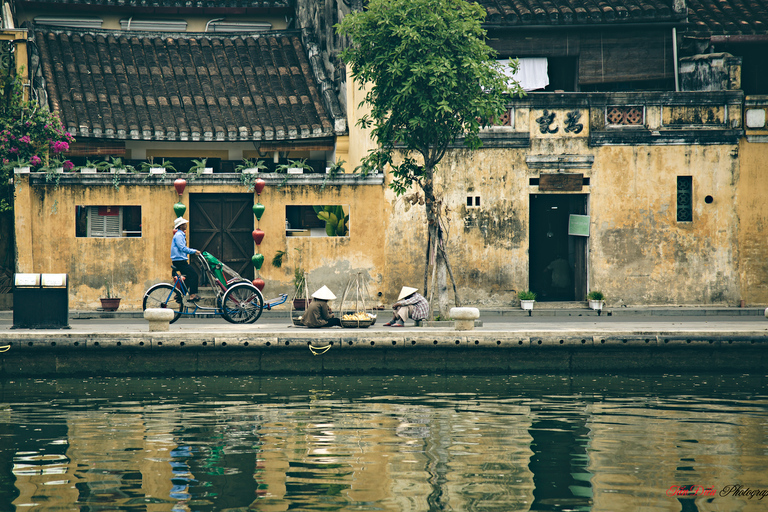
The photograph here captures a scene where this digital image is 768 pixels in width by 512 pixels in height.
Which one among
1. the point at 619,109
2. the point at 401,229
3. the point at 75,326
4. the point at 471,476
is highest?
the point at 619,109

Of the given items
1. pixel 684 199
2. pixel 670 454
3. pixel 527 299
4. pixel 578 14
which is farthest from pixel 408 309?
pixel 578 14

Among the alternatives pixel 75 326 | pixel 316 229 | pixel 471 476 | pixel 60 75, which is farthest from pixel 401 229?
pixel 471 476

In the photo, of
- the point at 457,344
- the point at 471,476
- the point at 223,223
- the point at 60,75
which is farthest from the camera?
the point at 60,75

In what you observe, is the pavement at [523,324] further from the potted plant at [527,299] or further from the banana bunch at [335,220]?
the banana bunch at [335,220]

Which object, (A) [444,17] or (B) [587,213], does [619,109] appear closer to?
(B) [587,213]

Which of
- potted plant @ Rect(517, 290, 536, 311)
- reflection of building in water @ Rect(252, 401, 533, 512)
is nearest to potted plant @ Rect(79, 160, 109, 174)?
reflection of building in water @ Rect(252, 401, 533, 512)

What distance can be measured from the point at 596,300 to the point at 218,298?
27.7ft

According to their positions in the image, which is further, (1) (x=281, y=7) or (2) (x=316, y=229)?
(1) (x=281, y=7)

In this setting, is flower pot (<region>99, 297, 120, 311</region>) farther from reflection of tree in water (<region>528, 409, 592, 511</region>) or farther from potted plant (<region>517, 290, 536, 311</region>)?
reflection of tree in water (<region>528, 409, 592, 511</region>)

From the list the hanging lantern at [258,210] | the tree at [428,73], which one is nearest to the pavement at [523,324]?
the tree at [428,73]

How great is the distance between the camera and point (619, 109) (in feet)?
64.2

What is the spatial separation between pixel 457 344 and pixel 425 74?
16.1ft

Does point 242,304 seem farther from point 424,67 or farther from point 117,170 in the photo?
point 424,67

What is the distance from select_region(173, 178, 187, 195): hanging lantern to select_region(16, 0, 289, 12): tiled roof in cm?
729
